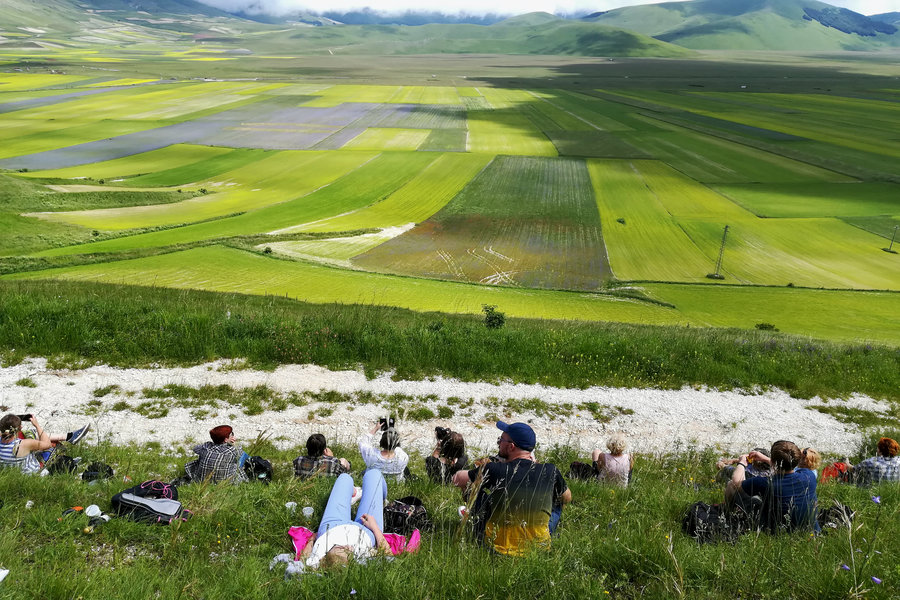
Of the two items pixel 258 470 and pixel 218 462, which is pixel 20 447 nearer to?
pixel 218 462

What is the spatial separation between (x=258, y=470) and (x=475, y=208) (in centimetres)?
5186

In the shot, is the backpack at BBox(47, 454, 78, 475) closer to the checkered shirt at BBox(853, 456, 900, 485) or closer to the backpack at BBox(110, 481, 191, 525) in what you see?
the backpack at BBox(110, 481, 191, 525)

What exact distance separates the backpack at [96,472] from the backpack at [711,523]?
7.13m

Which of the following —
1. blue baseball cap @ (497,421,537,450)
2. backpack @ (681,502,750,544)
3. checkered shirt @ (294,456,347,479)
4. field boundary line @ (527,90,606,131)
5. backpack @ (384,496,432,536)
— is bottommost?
checkered shirt @ (294,456,347,479)

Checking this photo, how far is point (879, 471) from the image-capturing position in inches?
321

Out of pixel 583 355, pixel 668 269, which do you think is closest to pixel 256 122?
pixel 668 269

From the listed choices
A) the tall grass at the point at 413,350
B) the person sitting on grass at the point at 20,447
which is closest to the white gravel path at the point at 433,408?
→ the tall grass at the point at 413,350

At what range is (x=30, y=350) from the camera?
41.3ft

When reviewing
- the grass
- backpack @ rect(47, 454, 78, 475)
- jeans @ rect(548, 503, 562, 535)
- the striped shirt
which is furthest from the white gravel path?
jeans @ rect(548, 503, 562, 535)

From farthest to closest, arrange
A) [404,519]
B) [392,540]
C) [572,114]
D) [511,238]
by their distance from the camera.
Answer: [572,114] → [511,238] → [404,519] → [392,540]

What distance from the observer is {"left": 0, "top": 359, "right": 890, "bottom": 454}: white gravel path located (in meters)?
10.3

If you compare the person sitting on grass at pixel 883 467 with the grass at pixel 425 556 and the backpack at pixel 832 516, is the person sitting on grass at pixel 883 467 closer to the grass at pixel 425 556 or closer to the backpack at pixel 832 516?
the grass at pixel 425 556

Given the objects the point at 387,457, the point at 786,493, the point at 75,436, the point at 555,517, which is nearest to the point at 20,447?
the point at 75,436

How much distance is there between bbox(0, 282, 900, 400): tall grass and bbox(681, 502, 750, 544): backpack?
6.47 m
